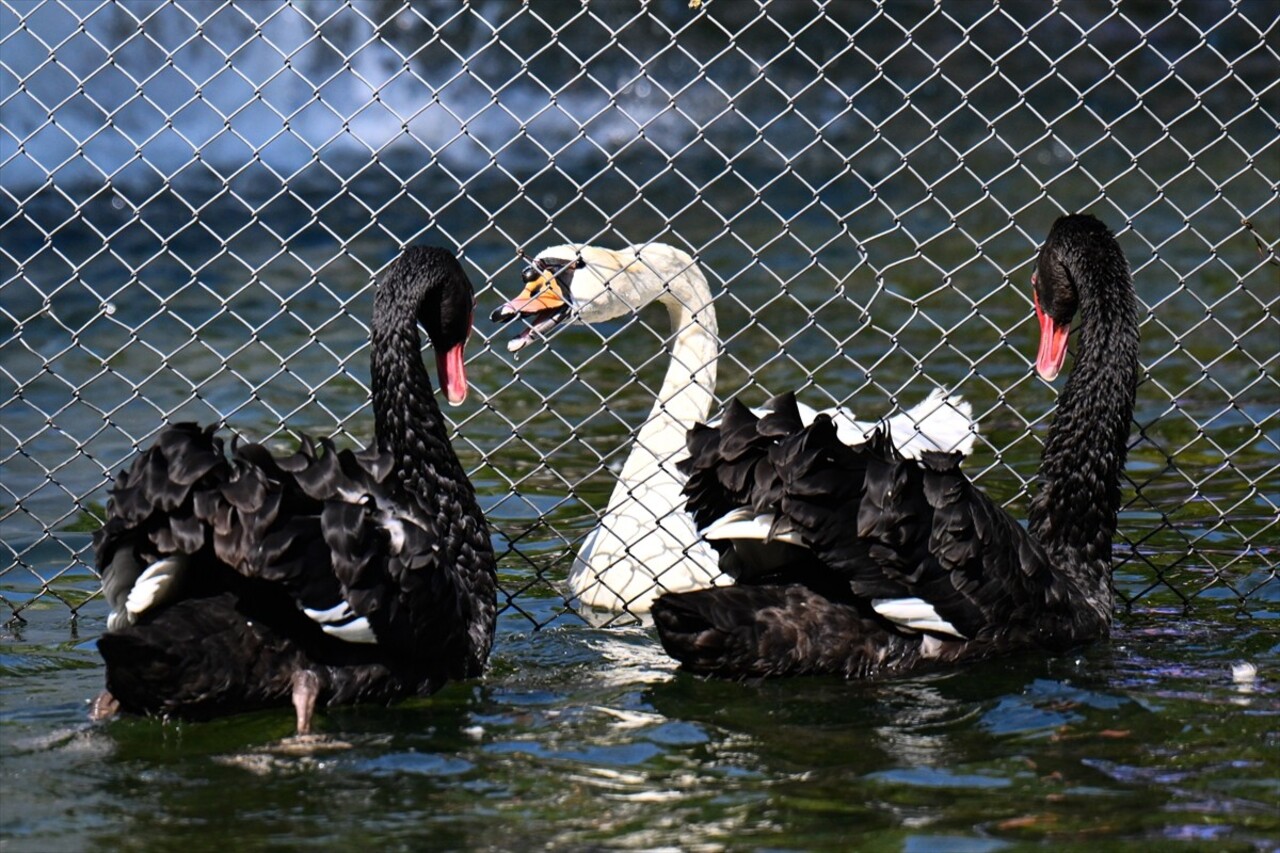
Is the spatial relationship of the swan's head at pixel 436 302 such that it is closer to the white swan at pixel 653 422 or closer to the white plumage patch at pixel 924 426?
the white swan at pixel 653 422

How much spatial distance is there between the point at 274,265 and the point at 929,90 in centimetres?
600

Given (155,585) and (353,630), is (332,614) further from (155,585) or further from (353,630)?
(155,585)

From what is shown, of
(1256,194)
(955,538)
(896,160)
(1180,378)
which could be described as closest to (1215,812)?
(955,538)

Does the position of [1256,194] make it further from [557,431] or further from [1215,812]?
[1215,812]

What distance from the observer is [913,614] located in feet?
14.9

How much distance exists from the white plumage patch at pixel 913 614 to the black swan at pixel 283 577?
1.02 m

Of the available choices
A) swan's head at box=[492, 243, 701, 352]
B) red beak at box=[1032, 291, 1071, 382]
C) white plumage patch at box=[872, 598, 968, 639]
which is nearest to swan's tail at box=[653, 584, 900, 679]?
white plumage patch at box=[872, 598, 968, 639]

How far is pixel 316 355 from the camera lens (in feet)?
29.6

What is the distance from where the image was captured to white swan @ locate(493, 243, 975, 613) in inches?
213

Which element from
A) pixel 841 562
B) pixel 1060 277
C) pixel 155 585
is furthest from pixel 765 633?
pixel 155 585

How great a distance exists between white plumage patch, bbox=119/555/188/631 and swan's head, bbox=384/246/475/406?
0.86 metres

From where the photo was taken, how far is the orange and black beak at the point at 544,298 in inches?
216

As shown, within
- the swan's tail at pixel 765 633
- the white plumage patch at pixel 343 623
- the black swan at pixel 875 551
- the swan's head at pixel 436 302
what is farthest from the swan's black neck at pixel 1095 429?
the white plumage patch at pixel 343 623

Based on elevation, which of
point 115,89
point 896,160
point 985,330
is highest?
point 115,89
